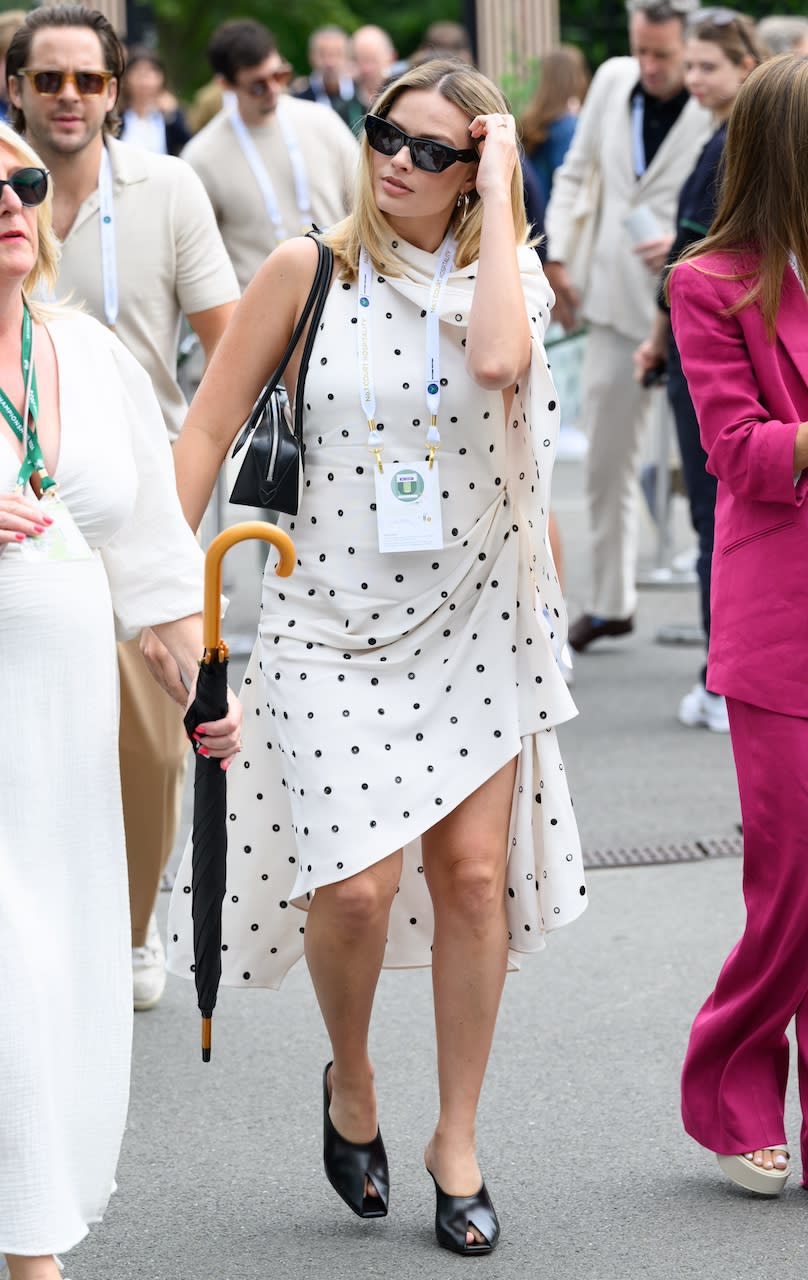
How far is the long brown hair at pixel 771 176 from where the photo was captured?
363 cm

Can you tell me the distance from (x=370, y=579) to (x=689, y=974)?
6.54 ft

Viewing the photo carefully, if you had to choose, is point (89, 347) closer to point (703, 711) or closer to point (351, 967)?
point (351, 967)

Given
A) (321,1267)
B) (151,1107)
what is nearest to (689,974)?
(151,1107)

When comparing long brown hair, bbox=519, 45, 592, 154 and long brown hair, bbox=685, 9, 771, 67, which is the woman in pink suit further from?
long brown hair, bbox=519, 45, 592, 154

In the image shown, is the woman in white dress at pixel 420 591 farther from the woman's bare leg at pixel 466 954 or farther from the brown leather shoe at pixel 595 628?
the brown leather shoe at pixel 595 628

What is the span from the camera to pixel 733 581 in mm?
3779

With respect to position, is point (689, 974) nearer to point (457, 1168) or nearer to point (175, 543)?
point (457, 1168)

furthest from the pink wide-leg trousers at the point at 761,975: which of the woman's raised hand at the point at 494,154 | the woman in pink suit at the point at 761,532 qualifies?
the woman's raised hand at the point at 494,154

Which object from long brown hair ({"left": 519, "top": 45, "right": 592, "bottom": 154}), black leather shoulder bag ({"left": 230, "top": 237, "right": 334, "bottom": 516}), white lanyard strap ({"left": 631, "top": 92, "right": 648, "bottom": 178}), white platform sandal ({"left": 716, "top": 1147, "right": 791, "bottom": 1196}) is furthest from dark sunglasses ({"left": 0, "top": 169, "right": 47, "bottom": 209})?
long brown hair ({"left": 519, "top": 45, "right": 592, "bottom": 154})

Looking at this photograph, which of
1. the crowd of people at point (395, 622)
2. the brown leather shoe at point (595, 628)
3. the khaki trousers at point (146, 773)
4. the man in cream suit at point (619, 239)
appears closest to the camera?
the crowd of people at point (395, 622)

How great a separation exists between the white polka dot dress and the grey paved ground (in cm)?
55

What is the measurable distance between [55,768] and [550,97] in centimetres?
834

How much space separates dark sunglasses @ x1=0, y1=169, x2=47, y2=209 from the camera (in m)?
3.26

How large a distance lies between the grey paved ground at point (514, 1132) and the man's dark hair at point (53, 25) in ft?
7.44
